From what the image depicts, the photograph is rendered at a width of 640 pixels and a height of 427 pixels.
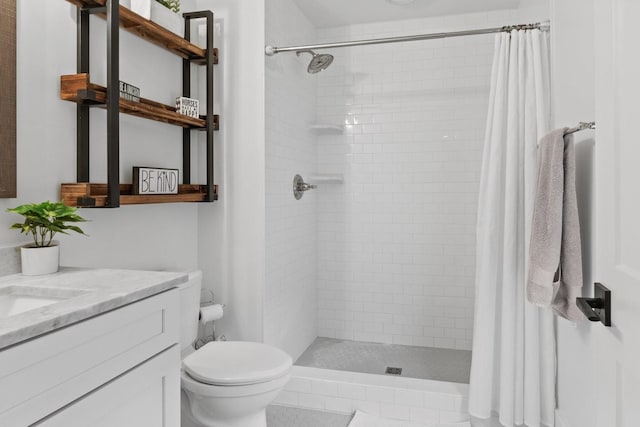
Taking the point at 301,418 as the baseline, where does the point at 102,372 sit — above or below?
above

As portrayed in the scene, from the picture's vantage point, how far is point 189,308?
7.08ft

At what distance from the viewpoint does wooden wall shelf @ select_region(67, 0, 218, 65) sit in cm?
188

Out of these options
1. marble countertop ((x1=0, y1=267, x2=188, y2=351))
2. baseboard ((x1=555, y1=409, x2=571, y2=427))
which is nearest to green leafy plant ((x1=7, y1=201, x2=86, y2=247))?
marble countertop ((x1=0, y1=267, x2=188, y2=351))

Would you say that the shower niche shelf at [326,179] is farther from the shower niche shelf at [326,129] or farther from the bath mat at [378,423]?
the bath mat at [378,423]

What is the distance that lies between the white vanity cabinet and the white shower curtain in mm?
1509

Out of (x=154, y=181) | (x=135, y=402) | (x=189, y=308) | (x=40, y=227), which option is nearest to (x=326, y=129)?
(x=154, y=181)

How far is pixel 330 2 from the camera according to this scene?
10.3 feet

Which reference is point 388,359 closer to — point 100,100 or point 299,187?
point 299,187

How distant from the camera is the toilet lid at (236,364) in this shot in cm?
184

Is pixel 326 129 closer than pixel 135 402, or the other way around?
pixel 135 402

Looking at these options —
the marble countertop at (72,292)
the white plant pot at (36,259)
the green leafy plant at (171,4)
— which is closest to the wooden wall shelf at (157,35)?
the green leafy plant at (171,4)

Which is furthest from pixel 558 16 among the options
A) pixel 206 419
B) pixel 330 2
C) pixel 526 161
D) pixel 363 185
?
pixel 206 419

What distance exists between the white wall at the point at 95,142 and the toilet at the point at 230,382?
357 millimetres

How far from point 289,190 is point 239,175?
52cm
